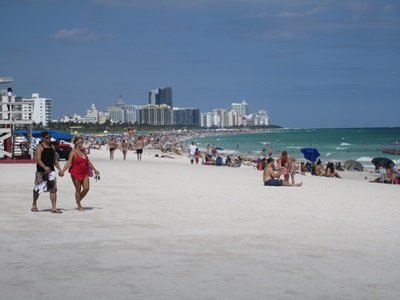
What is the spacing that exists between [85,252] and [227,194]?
753 centimetres

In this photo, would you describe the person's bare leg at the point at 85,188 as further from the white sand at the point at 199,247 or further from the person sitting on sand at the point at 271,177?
the person sitting on sand at the point at 271,177

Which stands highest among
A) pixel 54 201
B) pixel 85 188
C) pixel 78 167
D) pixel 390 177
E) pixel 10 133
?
pixel 10 133

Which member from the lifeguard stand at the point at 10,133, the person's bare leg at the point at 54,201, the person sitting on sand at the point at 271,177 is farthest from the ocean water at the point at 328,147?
the person's bare leg at the point at 54,201

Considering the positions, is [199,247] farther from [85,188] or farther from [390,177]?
[390,177]

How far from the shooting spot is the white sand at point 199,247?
5.66m

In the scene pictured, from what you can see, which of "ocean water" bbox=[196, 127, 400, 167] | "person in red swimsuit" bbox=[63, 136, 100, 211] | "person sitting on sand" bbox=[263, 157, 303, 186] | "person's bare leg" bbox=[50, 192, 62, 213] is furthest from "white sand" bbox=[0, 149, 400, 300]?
"ocean water" bbox=[196, 127, 400, 167]

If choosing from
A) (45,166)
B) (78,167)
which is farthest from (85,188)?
(45,166)

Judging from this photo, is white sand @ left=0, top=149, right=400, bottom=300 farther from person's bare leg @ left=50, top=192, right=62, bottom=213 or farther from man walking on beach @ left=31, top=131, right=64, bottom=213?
man walking on beach @ left=31, top=131, right=64, bottom=213

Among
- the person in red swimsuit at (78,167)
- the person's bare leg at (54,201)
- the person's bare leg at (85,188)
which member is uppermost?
the person in red swimsuit at (78,167)

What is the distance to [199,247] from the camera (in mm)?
7637

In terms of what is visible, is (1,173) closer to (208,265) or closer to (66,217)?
(66,217)

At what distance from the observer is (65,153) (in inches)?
1126

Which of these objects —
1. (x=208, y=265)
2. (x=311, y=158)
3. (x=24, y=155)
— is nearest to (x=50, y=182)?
(x=208, y=265)

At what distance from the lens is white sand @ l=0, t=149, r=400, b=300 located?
5664mm
